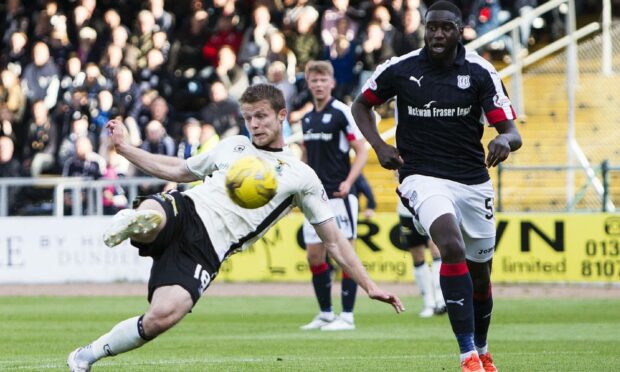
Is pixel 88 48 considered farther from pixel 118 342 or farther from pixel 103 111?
pixel 118 342

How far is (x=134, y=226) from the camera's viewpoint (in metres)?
7.79

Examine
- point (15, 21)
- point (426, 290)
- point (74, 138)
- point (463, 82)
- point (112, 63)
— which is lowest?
point (426, 290)

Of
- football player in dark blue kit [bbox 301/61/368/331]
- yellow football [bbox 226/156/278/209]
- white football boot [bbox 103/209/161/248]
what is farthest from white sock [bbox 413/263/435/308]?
white football boot [bbox 103/209/161/248]

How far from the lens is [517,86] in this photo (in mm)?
23469

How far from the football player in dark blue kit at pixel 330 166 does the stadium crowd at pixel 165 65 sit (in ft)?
25.2

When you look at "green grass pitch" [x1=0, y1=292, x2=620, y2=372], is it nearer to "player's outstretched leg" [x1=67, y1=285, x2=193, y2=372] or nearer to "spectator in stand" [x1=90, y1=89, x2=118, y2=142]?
"player's outstretched leg" [x1=67, y1=285, x2=193, y2=372]

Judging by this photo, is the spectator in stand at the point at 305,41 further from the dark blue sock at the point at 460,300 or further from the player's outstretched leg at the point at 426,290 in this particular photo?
the dark blue sock at the point at 460,300

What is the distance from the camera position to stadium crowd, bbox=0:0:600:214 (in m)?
23.5

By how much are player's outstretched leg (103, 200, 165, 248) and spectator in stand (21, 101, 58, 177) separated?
16.5m

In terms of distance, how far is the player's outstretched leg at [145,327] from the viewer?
26.1ft

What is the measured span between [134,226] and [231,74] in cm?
1729

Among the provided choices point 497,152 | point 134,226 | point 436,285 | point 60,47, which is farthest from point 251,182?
point 60,47

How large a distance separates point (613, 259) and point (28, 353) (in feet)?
35.4

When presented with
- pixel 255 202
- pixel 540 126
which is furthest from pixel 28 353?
pixel 540 126
